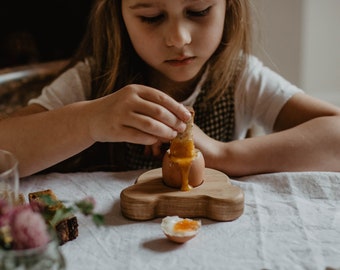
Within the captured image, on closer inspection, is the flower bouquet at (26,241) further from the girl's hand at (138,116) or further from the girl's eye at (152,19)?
the girl's eye at (152,19)

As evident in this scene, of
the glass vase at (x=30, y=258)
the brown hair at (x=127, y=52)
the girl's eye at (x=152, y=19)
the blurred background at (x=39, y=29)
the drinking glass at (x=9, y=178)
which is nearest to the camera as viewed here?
the glass vase at (x=30, y=258)

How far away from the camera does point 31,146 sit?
85 cm

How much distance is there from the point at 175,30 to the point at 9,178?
0.42m

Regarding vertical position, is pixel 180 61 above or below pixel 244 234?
above

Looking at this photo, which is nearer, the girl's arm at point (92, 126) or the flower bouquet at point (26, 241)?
the flower bouquet at point (26, 241)

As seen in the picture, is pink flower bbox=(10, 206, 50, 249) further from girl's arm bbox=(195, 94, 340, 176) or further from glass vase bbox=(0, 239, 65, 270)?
girl's arm bbox=(195, 94, 340, 176)

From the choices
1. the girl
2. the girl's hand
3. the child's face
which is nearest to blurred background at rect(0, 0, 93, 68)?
the girl

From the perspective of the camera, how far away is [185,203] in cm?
69

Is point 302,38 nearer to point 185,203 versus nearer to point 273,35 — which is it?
point 273,35

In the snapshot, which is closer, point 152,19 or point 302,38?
point 152,19

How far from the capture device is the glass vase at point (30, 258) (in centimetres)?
43

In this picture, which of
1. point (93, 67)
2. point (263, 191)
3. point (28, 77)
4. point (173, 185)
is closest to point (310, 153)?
point (263, 191)

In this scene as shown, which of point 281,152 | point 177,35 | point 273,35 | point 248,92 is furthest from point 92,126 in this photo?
point 273,35

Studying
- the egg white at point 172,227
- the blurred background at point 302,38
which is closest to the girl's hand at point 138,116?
the egg white at point 172,227
